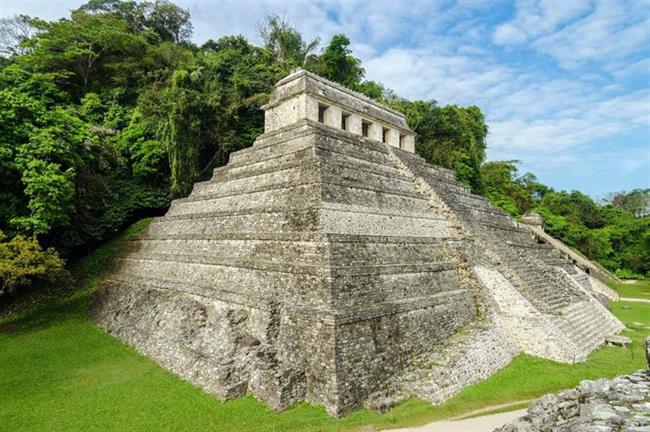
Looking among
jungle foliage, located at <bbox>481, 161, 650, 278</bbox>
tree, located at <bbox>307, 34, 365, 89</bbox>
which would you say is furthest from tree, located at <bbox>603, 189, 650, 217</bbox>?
tree, located at <bbox>307, 34, 365, 89</bbox>

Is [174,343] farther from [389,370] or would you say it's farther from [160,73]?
[160,73]

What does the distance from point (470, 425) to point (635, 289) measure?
3076 centimetres

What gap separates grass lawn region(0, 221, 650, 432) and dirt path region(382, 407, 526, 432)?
21cm

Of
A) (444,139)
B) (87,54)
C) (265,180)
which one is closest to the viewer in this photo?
(265,180)

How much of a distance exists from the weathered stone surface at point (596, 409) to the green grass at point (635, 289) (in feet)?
87.2

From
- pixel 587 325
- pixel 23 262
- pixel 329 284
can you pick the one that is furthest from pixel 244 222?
pixel 587 325

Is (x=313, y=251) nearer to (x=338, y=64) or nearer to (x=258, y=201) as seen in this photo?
(x=258, y=201)

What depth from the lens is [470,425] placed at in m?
7.46

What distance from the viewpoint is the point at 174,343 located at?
10.1 metres

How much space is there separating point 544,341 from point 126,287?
44.9 feet

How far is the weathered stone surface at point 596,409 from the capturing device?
150 inches

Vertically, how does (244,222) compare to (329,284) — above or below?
above

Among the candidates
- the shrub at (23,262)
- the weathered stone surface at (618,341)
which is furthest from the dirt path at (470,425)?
the shrub at (23,262)

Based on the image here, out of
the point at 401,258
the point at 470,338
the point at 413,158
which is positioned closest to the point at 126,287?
the point at 401,258
